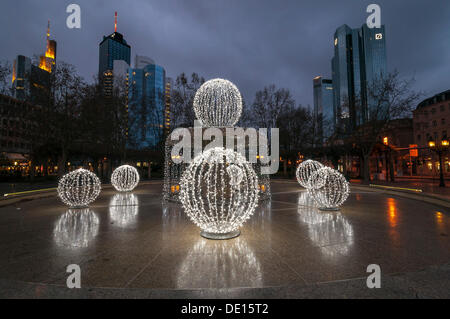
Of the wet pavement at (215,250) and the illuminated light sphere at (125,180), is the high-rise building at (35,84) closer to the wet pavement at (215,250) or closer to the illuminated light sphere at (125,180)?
the illuminated light sphere at (125,180)

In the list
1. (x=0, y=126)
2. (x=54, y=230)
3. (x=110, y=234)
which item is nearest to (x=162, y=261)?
(x=110, y=234)

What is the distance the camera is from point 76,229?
6602 mm

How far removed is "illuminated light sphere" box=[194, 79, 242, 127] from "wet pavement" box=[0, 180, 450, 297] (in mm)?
5381

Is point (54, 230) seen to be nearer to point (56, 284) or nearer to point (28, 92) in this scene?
point (56, 284)

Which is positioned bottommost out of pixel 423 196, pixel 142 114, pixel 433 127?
pixel 423 196

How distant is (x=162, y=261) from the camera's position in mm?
4199

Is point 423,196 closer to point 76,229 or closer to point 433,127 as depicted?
point 76,229

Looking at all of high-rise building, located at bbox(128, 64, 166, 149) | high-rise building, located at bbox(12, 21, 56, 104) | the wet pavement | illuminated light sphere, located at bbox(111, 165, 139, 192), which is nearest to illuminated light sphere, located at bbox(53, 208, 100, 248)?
the wet pavement

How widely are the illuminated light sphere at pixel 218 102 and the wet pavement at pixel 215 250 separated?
5.38 m

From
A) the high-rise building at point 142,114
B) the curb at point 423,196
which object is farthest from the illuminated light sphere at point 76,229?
the high-rise building at point 142,114

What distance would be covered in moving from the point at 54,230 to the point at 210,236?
Result: 482cm

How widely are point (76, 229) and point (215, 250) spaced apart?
15.4 ft

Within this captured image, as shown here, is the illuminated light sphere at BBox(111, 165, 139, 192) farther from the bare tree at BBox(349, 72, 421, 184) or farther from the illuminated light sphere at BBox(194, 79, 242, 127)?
the bare tree at BBox(349, 72, 421, 184)

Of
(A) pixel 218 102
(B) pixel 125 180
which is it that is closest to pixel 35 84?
(B) pixel 125 180
